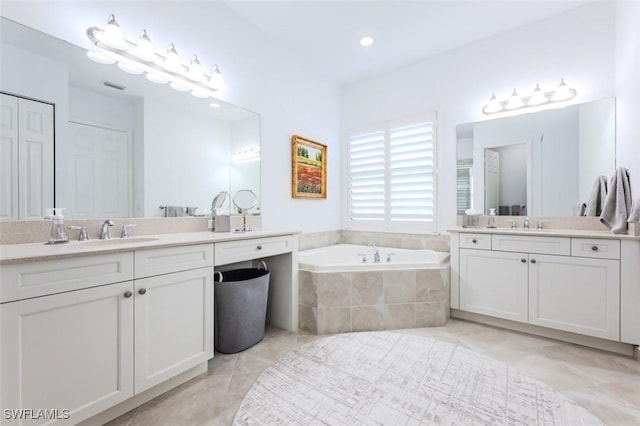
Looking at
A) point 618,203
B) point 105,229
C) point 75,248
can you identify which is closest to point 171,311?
point 75,248

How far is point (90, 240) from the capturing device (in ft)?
5.35

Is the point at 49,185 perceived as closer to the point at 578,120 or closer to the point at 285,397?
the point at 285,397

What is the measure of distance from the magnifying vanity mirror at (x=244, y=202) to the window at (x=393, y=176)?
1.60 meters

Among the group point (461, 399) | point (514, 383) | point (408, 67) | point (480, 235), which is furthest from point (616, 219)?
point (408, 67)

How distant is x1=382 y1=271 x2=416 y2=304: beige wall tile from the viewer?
2426 mm

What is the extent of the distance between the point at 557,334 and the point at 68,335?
3070mm

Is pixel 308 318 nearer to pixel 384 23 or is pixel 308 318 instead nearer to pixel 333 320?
pixel 333 320

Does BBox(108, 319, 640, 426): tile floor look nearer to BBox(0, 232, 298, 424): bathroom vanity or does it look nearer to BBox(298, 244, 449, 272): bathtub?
BBox(0, 232, 298, 424): bathroom vanity

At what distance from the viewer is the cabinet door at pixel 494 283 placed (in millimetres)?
2322

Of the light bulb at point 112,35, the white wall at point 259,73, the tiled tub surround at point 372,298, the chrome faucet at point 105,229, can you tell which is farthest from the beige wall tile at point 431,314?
the light bulb at point 112,35

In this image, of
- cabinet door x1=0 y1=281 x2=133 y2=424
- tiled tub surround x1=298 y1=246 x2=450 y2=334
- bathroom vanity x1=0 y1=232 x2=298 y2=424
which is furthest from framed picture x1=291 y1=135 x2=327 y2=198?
cabinet door x1=0 y1=281 x2=133 y2=424

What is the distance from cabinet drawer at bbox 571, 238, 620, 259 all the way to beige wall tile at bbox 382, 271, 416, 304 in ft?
3.78

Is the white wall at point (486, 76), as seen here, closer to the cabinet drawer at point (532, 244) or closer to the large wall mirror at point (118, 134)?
the cabinet drawer at point (532, 244)

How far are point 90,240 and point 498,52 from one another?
12.2ft
